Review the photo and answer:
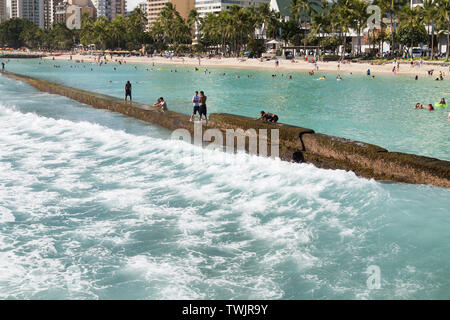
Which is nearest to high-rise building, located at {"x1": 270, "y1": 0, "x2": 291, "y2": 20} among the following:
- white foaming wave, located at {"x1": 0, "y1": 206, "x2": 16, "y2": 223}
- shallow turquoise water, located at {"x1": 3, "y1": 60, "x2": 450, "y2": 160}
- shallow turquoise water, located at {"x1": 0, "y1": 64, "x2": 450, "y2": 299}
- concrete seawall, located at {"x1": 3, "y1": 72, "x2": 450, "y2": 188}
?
shallow turquoise water, located at {"x1": 3, "y1": 60, "x2": 450, "y2": 160}

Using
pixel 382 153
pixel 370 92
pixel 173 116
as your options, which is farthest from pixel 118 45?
pixel 382 153

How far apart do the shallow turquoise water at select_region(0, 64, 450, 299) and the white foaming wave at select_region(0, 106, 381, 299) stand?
0.04m

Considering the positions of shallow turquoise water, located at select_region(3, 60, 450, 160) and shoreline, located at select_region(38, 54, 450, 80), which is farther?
shoreline, located at select_region(38, 54, 450, 80)

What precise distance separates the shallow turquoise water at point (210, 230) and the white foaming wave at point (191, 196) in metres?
0.04

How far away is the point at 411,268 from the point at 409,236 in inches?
71.0

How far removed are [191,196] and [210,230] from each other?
2893mm

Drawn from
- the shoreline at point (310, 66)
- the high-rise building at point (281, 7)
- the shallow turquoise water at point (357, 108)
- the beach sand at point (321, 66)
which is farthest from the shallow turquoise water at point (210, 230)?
the high-rise building at point (281, 7)

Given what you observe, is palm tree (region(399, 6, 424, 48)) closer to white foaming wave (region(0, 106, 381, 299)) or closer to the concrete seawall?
the concrete seawall

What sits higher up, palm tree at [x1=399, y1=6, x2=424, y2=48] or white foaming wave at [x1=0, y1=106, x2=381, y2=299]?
palm tree at [x1=399, y1=6, x2=424, y2=48]

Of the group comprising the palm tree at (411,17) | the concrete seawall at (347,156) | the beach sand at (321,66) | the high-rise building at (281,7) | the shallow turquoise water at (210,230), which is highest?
the high-rise building at (281,7)

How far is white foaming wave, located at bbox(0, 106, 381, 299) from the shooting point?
31.6 feet

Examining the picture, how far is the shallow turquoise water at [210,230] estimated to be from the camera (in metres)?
8.93

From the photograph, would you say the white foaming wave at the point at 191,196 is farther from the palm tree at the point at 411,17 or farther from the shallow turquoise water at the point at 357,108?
the palm tree at the point at 411,17
